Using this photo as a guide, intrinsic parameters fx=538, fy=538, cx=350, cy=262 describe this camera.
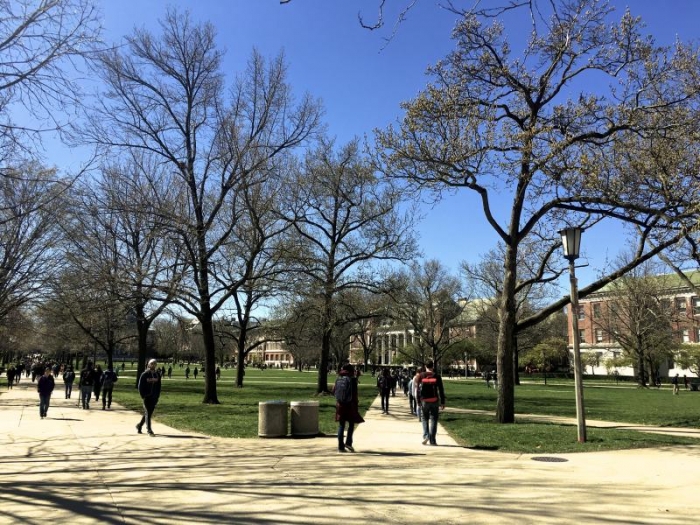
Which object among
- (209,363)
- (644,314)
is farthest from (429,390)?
(644,314)

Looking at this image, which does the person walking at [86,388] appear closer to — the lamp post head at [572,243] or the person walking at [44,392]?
the person walking at [44,392]

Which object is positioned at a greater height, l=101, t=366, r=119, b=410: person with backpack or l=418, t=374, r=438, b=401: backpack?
l=418, t=374, r=438, b=401: backpack

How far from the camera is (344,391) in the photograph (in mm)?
10250

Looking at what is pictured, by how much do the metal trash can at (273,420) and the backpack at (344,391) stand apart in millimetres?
2427

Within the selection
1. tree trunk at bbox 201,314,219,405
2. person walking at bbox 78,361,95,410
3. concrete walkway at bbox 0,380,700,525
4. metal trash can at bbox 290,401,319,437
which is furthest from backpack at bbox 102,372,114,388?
metal trash can at bbox 290,401,319,437

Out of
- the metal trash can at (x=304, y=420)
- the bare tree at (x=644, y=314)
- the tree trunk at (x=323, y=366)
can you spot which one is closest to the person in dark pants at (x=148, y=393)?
the metal trash can at (x=304, y=420)

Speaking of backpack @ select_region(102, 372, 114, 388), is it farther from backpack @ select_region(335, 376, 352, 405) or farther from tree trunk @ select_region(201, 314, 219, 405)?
backpack @ select_region(335, 376, 352, 405)

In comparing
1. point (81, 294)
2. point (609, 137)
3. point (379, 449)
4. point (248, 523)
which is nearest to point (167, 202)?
point (81, 294)

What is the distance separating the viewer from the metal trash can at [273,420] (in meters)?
12.1

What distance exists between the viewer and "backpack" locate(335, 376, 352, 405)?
33.5 feet

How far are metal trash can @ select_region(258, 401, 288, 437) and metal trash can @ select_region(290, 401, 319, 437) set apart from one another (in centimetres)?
23

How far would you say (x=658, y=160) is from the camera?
13.1m

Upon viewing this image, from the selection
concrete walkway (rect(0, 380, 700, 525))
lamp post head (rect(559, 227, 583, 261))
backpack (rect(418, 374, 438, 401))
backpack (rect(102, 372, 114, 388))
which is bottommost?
concrete walkway (rect(0, 380, 700, 525))

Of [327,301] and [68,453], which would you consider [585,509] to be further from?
[327,301]
